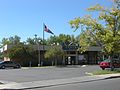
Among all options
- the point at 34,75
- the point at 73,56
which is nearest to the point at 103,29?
the point at 34,75

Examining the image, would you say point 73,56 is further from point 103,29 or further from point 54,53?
point 103,29

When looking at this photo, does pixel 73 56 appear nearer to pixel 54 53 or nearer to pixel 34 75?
pixel 54 53

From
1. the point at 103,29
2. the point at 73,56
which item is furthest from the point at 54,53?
the point at 103,29

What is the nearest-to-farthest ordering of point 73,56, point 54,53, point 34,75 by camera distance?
point 34,75, point 54,53, point 73,56

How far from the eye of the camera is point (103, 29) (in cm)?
3606

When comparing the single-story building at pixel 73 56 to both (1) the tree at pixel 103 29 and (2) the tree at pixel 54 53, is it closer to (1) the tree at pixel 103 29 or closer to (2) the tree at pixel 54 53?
(2) the tree at pixel 54 53

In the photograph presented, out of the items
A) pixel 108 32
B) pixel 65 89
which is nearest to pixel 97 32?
pixel 108 32

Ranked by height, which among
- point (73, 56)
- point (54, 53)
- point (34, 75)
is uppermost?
point (54, 53)

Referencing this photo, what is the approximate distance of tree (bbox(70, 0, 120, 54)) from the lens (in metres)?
35.4

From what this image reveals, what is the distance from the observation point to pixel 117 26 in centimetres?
3584

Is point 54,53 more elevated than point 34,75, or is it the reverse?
point 54,53

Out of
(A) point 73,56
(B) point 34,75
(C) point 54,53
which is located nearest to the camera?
(B) point 34,75

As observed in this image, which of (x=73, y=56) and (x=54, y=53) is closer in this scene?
(x=54, y=53)

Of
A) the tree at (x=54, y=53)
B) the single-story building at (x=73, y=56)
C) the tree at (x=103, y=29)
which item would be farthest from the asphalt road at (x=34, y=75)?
the single-story building at (x=73, y=56)
